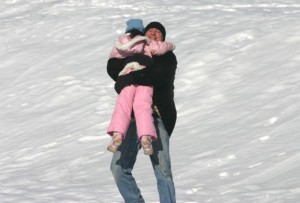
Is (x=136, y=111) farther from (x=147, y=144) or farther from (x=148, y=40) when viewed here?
Result: (x=148, y=40)

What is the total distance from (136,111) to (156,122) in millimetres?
240

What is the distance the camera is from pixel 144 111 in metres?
6.29

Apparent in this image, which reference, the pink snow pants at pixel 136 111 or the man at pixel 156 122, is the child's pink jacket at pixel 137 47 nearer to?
the man at pixel 156 122

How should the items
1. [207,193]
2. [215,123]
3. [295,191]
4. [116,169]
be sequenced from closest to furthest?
[116,169] < [295,191] < [207,193] < [215,123]

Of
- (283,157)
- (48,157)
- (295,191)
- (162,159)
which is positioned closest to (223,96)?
(48,157)

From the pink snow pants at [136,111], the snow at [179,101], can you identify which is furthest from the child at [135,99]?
the snow at [179,101]

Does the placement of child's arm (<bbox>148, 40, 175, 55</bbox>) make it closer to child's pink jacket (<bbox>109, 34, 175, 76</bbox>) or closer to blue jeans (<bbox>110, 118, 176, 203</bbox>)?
child's pink jacket (<bbox>109, 34, 175, 76</bbox>)

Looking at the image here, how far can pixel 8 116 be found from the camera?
13523 millimetres

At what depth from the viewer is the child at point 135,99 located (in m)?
6.25

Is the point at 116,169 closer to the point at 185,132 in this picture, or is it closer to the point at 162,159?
the point at 162,159

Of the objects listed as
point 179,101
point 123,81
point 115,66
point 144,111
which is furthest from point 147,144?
point 179,101

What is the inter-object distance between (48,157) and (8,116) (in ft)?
8.93

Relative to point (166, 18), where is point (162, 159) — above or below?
above

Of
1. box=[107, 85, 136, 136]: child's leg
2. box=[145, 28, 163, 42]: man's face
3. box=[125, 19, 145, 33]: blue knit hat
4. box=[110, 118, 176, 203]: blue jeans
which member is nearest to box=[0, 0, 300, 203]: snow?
box=[110, 118, 176, 203]: blue jeans
